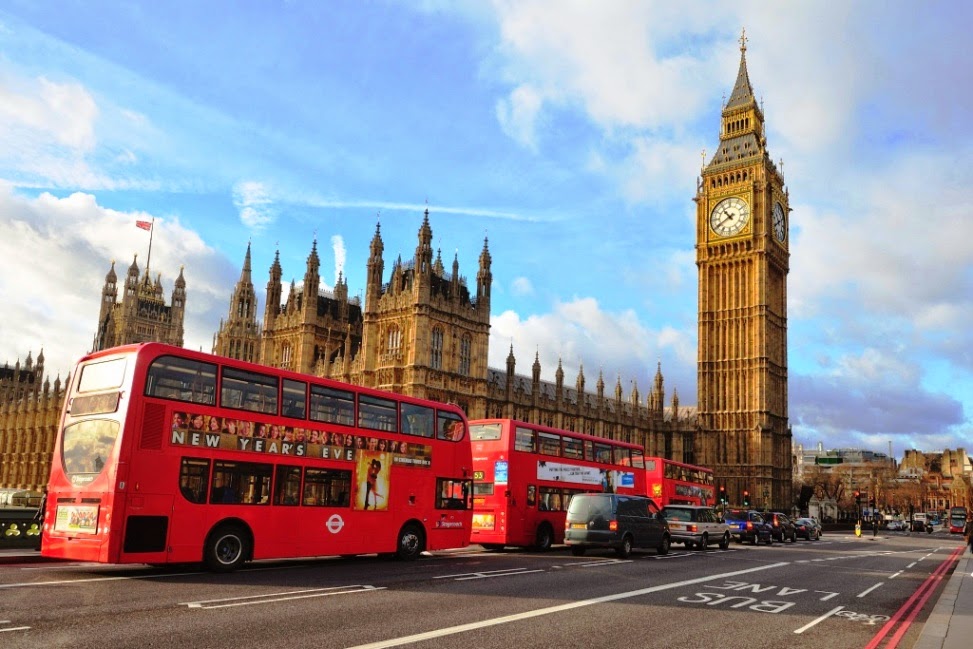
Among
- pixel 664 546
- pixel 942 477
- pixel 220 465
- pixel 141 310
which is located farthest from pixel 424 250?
pixel 942 477

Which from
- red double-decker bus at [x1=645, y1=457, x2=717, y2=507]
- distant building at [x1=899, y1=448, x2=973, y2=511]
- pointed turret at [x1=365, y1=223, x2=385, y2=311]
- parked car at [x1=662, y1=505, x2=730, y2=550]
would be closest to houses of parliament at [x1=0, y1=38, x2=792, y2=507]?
pointed turret at [x1=365, y1=223, x2=385, y2=311]

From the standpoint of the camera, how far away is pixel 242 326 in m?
113

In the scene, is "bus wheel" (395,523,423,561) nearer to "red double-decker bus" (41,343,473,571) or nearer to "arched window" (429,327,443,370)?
"red double-decker bus" (41,343,473,571)

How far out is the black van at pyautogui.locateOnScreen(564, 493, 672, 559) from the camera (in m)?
24.0

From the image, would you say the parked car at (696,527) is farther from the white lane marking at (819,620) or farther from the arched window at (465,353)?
the arched window at (465,353)

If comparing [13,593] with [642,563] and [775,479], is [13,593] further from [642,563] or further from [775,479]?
[775,479]

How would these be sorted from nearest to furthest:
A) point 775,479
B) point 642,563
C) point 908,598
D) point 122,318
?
point 908,598
point 642,563
point 775,479
point 122,318

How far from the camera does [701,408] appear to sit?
87.8m

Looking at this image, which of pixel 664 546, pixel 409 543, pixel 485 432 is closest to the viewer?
pixel 409 543

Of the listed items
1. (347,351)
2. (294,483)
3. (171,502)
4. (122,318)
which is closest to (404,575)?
(294,483)

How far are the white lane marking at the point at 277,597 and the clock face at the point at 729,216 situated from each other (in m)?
82.3

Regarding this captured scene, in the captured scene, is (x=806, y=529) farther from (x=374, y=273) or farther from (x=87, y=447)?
(x=87, y=447)

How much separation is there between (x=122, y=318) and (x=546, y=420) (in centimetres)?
9862

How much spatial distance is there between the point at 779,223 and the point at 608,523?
7666 centimetres
